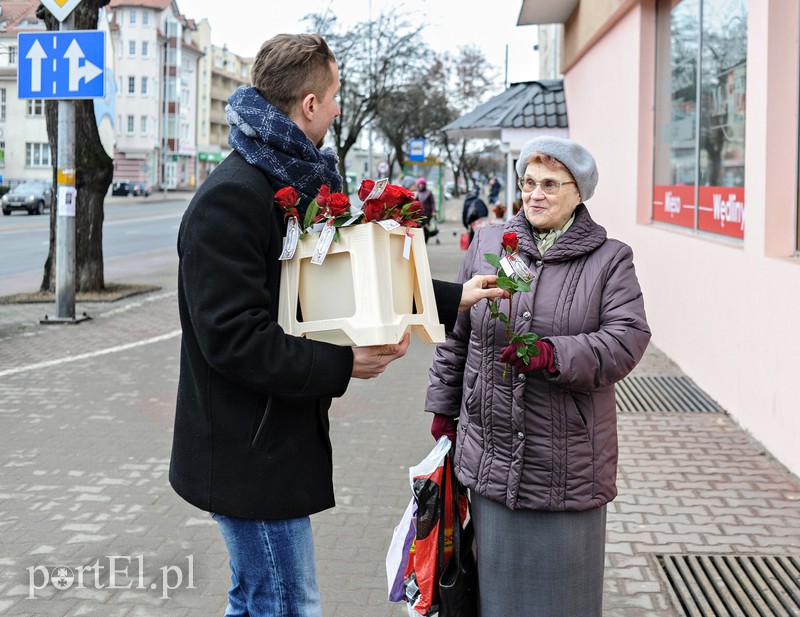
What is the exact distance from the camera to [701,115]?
979 centimetres

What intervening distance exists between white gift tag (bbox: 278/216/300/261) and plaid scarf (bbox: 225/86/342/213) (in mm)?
63

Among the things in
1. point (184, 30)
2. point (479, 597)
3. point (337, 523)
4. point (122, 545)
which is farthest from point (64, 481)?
point (184, 30)

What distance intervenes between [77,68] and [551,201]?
32.8 ft

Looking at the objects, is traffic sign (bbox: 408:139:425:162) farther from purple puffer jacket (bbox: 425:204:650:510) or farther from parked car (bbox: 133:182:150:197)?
parked car (bbox: 133:182:150:197)

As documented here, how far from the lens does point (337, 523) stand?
526 cm

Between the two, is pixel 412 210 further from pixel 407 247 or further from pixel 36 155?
pixel 36 155

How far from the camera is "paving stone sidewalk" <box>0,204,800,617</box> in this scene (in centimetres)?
437

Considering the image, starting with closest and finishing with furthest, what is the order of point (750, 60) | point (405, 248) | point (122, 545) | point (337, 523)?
point (405, 248), point (122, 545), point (337, 523), point (750, 60)

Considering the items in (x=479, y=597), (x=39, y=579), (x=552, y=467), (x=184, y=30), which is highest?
(x=184, y=30)

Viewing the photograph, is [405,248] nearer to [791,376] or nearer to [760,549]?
[760,549]

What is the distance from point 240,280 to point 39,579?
2.64 meters

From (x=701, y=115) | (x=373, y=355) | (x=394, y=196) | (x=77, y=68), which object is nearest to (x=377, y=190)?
(x=394, y=196)

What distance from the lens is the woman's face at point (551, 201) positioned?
125 inches

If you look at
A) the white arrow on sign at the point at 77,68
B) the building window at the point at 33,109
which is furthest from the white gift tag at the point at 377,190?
the building window at the point at 33,109
